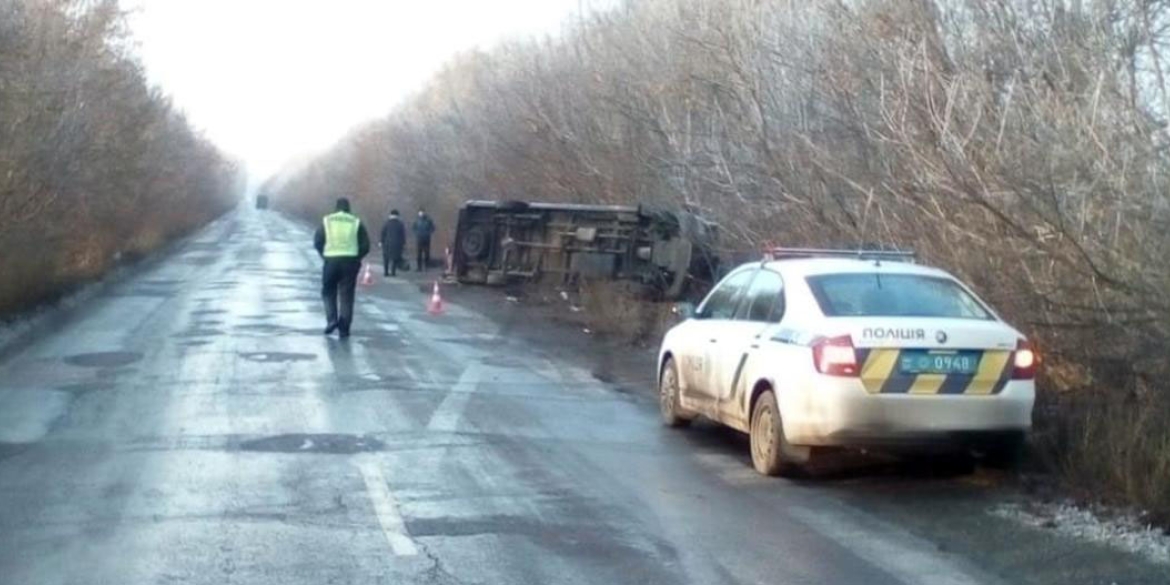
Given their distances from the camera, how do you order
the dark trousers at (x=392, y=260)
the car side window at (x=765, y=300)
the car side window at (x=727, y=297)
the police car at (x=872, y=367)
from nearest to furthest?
the police car at (x=872, y=367)
the car side window at (x=765, y=300)
the car side window at (x=727, y=297)
the dark trousers at (x=392, y=260)

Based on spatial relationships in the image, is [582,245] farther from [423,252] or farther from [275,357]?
Answer: [423,252]

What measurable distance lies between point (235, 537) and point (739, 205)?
500 inches

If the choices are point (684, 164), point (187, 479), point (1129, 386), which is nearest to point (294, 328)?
point (684, 164)

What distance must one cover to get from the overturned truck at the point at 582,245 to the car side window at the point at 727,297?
9.35 metres

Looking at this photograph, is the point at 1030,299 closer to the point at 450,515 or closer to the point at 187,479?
the point at 450,515

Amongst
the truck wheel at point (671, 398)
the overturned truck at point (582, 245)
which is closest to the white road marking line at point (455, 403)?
the truck wheel at point (671, 398)

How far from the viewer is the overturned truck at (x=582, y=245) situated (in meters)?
25.6

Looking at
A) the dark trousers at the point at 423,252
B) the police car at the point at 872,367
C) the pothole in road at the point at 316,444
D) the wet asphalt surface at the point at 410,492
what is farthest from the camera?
the dark trousers at the point at 423,252

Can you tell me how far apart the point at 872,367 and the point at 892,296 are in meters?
1.00

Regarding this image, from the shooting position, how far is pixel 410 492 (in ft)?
35.5

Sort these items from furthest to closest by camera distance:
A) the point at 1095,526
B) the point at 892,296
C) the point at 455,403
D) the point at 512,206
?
the point at 512,206
the point at 455,403
the point at 892,296
the point at 1095,526

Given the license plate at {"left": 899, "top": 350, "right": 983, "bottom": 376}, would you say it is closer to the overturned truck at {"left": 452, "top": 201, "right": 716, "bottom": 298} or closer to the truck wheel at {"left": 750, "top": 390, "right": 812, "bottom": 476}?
the truck wheel at {"left": 750, "top": 390, "right": 812, "bottom": 476}

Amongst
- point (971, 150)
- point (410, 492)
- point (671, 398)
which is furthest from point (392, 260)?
point (410, 492)

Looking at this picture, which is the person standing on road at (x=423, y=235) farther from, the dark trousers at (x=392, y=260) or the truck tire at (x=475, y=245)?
the truck tire at (x=475, y=245)
